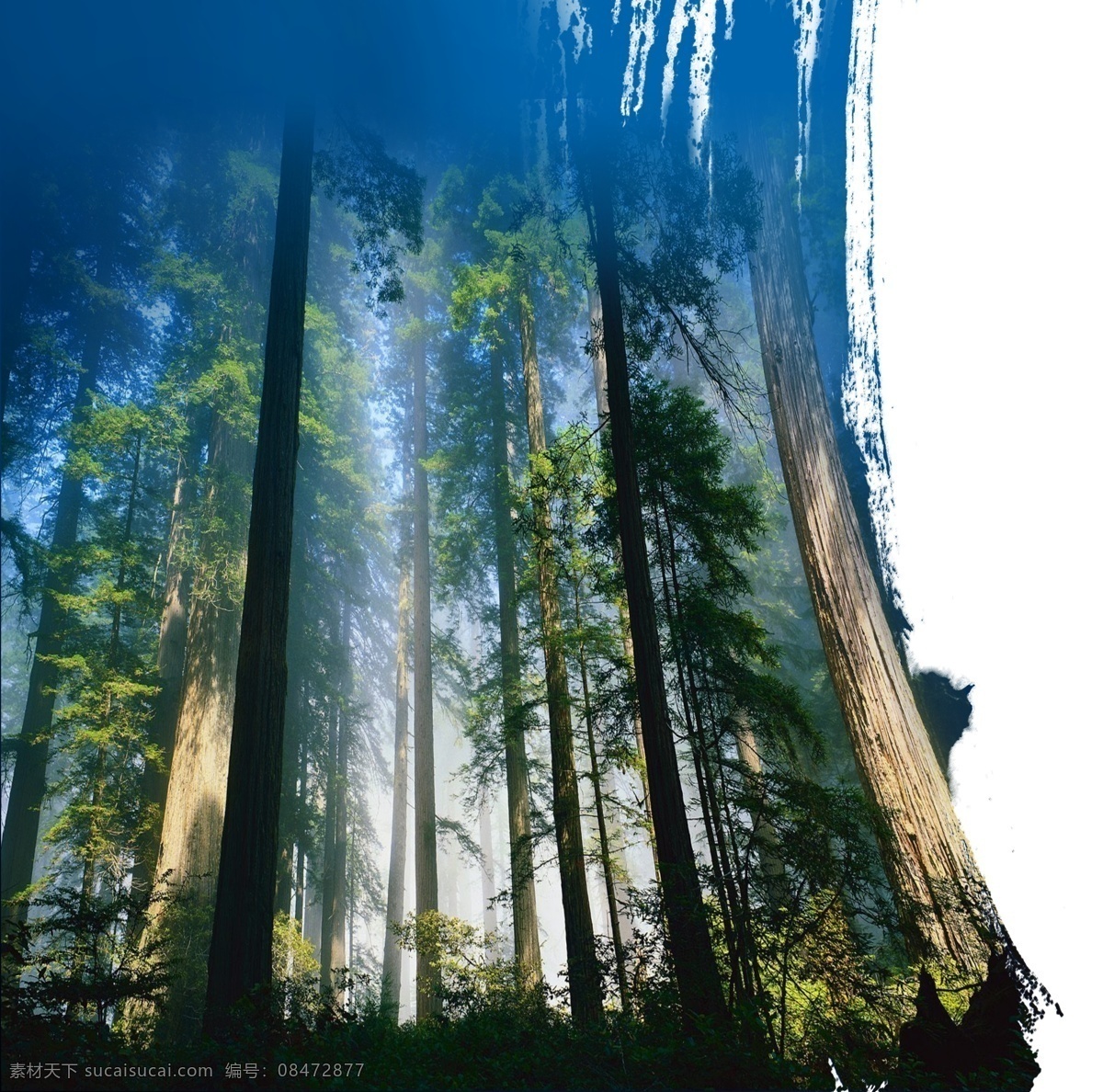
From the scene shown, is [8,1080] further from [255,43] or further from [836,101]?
[836,101]

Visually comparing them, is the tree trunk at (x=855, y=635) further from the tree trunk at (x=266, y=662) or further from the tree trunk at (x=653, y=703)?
the tree trunk at (x=266, y=662)

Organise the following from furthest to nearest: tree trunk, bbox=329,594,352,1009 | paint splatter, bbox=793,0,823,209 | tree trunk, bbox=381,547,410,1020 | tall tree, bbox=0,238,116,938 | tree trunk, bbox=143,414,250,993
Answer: tree trunk, bbox=381,547,410,1020 < tree trunk, bbox=329,594,352,1009 < tall tree, bbox=0,238,116,938 < tree trunk, bbox=143,414,250,993 < paint splatter, bbox=793,0,823,209

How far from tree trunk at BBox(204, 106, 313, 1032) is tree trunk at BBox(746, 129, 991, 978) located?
454cm

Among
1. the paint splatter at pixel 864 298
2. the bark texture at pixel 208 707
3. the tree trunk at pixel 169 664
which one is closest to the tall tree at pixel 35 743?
the tree trunk at pixel 169 664

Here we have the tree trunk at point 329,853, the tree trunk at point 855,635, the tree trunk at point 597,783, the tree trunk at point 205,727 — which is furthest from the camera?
the tree trunk at point 329,853

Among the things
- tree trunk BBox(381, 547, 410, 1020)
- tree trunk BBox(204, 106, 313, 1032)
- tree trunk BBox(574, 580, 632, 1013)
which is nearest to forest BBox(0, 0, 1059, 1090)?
tree trunk BBox(204, 106, 313, 1032)

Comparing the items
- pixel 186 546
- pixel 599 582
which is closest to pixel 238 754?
pixel 599 582

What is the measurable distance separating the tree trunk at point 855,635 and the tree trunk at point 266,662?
Answer: 179 inches

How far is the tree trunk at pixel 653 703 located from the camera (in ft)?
13.1

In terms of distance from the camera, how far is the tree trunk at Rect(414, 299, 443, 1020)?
993 cm

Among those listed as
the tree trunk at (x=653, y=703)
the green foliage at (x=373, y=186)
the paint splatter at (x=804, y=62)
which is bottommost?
the tree trunk at (x=653, y=703)

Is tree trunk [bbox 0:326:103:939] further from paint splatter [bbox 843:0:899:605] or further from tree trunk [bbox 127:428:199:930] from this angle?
paint splatter [bbox 843:0:899:605]

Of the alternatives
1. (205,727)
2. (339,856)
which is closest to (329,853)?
(339,856)

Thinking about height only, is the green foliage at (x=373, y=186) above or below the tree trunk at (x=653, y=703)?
above
